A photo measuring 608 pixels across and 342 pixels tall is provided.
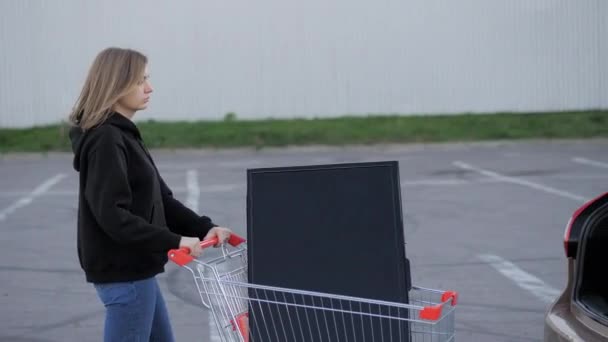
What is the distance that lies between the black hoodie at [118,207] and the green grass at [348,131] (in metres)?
16.3

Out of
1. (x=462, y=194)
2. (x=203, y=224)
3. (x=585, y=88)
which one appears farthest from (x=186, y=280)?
(x=585, y=88)

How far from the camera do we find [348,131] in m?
21.3

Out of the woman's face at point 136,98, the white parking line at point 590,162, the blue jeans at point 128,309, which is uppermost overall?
the woman's face at point 136,98

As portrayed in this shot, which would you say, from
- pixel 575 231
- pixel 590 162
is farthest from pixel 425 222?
pixel 575 231

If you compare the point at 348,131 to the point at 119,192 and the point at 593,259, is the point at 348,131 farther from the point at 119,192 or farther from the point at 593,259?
the point at 119,192

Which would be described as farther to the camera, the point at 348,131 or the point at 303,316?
the point at 348,131

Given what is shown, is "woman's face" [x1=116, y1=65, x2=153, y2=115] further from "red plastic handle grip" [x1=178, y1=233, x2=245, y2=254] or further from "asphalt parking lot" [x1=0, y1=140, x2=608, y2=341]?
"asphalt parking lot" [x1=0, y1=140, x2=608, y2=341]

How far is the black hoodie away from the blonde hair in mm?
50

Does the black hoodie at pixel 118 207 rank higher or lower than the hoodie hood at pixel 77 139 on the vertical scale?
lower

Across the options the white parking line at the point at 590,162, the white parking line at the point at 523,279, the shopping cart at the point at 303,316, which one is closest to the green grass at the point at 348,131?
the white parking line at the point at 590,162

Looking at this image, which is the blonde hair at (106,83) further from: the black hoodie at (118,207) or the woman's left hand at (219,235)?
the woman's left hand at (219,235)

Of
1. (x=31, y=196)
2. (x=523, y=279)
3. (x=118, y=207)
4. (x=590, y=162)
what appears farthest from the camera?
(x=590, y=162)

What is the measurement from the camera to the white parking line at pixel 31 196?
486 inches

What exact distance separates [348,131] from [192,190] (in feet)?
25.6
